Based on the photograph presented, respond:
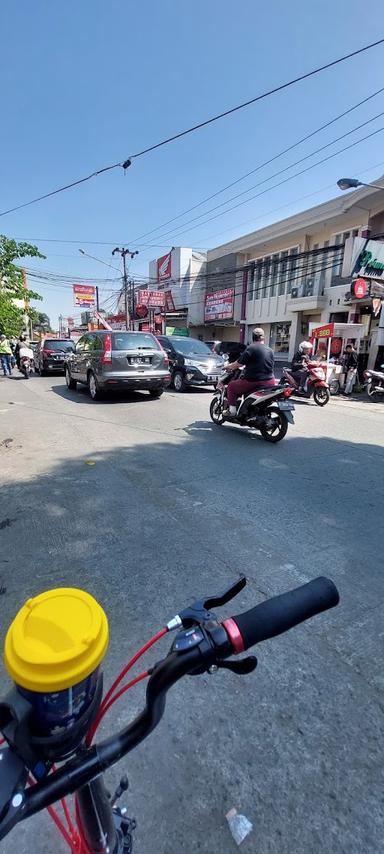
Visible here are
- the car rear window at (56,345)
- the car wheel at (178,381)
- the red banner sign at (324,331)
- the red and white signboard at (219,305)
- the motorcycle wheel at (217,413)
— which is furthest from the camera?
the red and white signboard at (219,305)

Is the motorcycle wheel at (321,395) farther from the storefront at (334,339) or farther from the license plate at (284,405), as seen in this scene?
the license plate at (284,405)

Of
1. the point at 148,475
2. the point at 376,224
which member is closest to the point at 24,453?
the point at 148,475

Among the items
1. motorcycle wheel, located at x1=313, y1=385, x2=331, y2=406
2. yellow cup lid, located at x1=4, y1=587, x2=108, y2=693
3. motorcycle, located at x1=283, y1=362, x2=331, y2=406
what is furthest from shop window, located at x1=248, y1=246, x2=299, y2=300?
yellow cup lid, located at x1=4, y1=587, x2=108, y2=693

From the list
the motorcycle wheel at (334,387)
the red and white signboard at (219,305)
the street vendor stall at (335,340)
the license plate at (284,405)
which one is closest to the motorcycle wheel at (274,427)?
the license plate at (284,405)

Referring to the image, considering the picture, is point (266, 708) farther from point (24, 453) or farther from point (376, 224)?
point (376, 224)

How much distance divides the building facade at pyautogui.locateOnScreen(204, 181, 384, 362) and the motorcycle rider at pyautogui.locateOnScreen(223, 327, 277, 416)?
354 inches

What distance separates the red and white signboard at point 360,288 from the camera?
1377cm

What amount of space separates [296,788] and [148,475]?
342cm

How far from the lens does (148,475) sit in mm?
4727

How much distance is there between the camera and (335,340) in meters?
14.8

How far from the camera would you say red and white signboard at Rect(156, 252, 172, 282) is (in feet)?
108

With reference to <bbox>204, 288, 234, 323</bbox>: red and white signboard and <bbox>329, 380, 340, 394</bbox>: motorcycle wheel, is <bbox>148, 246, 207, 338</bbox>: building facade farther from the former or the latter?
<bbox>329, 380, 340, 394</bbox>: motorcycle wheel

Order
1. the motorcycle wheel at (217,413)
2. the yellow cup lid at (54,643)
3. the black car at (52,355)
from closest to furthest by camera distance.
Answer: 1. the yellow cup lid at (54,643)
2. the motorcycle wheel at (217,413)
3. the black car at (52,355)

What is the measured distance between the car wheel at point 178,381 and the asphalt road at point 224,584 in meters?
5.69
